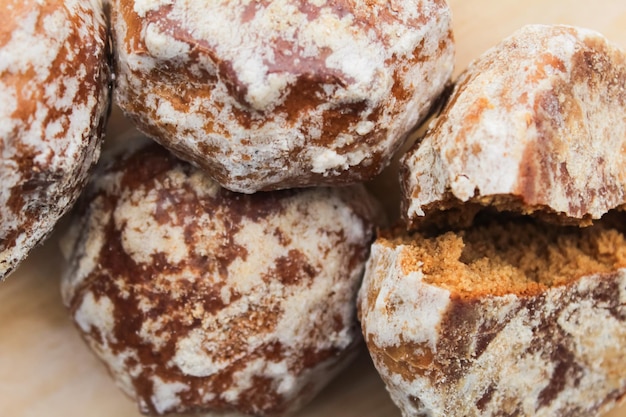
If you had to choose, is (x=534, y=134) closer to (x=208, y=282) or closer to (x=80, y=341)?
(x=208, y=282)

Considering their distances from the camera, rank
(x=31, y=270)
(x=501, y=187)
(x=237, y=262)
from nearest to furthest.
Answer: (x=501, y=187), (x=237, y=262), (x=31, y=270)

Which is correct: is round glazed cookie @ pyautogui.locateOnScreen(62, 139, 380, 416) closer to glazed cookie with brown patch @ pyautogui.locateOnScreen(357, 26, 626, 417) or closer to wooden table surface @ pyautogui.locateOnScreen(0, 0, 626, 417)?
glazed cookie with brown patch @ pyautogui.locateOnScreen(357, 26, 626, 417)

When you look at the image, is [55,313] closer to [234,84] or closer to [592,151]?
[234,84]

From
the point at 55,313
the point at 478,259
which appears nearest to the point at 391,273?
the point at 478,259

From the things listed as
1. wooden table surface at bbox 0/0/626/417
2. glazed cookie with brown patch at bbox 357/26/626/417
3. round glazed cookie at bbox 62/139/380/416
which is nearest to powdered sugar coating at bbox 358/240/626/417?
glazed cookie with brown patch at bbox 357/26/626/417

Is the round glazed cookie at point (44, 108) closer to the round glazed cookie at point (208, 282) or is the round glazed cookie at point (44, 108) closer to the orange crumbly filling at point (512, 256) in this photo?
the round glazed cookie at point (208, 282)

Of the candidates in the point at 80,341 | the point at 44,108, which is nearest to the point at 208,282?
the point at 44,108

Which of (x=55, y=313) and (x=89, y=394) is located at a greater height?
(x=55, y=313)
